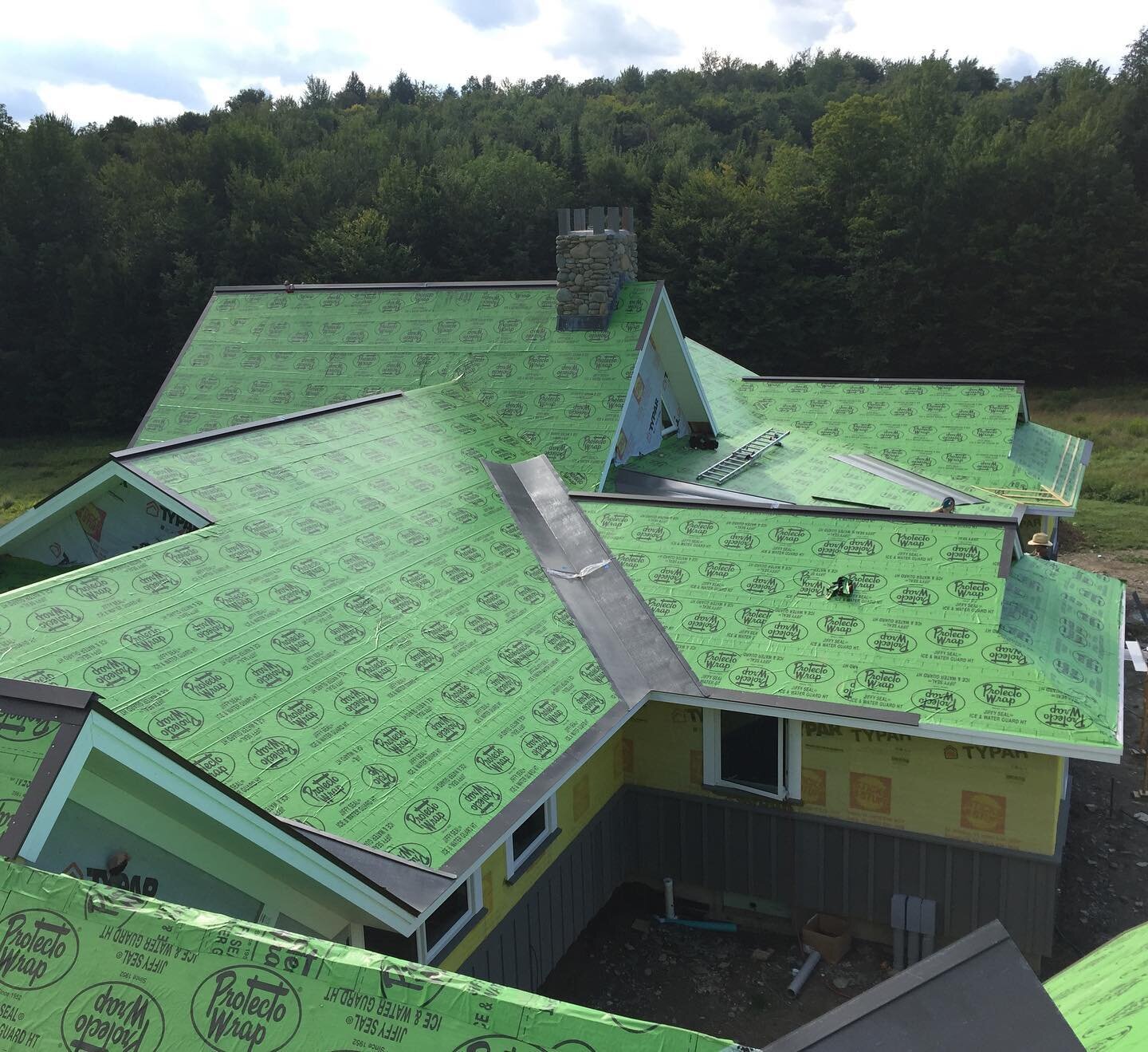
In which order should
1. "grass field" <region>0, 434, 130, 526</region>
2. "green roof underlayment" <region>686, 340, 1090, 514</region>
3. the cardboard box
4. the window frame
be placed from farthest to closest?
"grass field" <region>0, 434, 130, 526</region>
"green roof underlayment" <region>686, 340, 1090, 514</region>
the cardboard box
the window frame

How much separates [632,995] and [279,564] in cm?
531

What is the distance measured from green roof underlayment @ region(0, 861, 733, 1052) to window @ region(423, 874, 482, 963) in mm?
3531

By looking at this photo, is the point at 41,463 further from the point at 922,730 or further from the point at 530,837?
the point at 922,730

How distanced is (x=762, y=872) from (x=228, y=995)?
7025 millimetres

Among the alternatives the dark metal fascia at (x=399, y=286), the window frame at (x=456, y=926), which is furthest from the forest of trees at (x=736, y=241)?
the window frame at (x=456, y=926)

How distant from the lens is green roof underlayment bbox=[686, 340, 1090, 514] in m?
18.7

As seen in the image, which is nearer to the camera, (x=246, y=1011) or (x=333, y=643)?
(x=246, y=1011)

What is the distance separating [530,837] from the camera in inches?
358

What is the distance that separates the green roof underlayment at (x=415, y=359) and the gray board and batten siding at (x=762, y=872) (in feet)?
18.0

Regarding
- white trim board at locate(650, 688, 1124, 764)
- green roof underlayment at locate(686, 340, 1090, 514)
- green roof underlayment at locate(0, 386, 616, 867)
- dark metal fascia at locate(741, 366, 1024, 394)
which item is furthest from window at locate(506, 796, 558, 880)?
dark metal fascia at locate(741, 366, 1024, 394)

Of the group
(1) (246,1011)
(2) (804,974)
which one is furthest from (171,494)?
(2) (804,974)

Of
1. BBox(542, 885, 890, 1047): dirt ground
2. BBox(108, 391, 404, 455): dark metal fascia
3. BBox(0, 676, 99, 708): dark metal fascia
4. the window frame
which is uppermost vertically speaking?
BBox(108, 391, 404, 455): dark metal fascia

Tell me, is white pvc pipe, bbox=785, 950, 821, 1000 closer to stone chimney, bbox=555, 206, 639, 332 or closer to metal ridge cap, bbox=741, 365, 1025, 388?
stone chimney, bbox=555, 206, 639, 332

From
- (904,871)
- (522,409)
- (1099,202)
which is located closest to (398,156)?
(1099,202)
